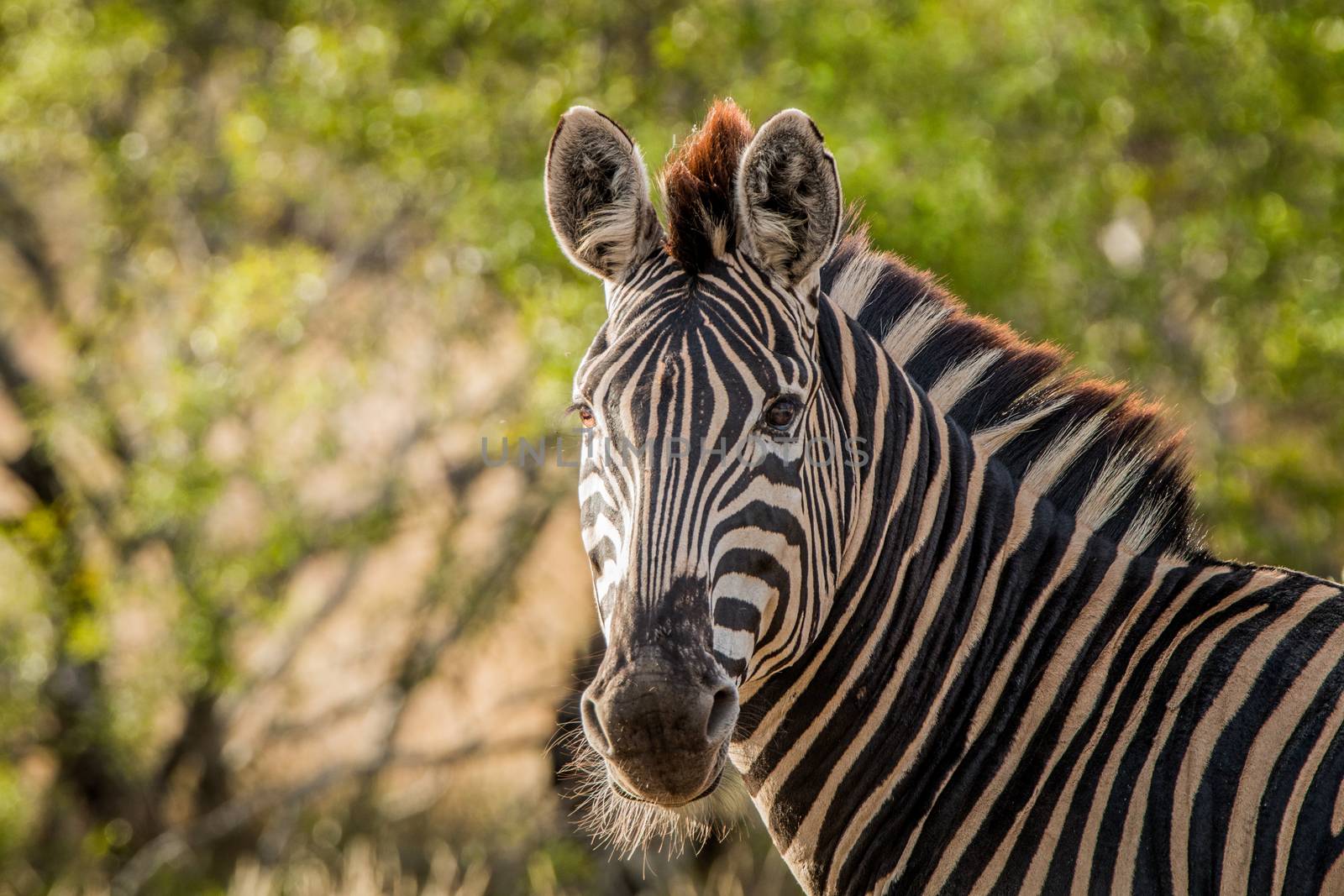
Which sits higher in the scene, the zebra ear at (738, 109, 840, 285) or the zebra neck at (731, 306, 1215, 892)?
the zebra ear at (738, 109, 840, 285)

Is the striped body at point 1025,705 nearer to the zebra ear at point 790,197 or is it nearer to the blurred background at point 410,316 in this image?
the zebra ear at point 790,197

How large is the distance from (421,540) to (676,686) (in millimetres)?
9465

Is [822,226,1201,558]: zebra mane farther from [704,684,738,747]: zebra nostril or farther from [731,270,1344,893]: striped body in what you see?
[704,684,738,747]: zebra nostril

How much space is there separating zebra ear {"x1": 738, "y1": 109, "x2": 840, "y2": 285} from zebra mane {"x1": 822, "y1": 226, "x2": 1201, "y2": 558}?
525 millimetres

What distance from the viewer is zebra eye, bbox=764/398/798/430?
283 cm

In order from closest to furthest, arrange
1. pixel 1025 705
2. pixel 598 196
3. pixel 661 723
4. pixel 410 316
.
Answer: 1. pixel 661 723
2. pixel 1025 705
3. pixel 598 196
4. pixel 410 316

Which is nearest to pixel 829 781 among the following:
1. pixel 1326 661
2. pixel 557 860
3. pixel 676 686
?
pixel 676 686

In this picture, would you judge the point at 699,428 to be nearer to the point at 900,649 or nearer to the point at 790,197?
the point at 790,197

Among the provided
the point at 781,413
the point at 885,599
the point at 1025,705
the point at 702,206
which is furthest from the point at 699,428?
the point at 1025,705

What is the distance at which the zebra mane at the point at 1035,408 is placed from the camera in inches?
128

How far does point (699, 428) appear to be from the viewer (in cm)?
275

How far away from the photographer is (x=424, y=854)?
11.6 meters

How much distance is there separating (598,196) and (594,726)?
1.50 metres

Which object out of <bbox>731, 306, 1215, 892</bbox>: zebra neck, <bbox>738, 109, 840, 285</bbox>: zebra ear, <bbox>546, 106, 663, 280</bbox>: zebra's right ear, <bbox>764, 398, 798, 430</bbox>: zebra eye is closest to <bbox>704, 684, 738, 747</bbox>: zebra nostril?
<bbox>731, 306, 1215, 892</bbox>: zebra neck
